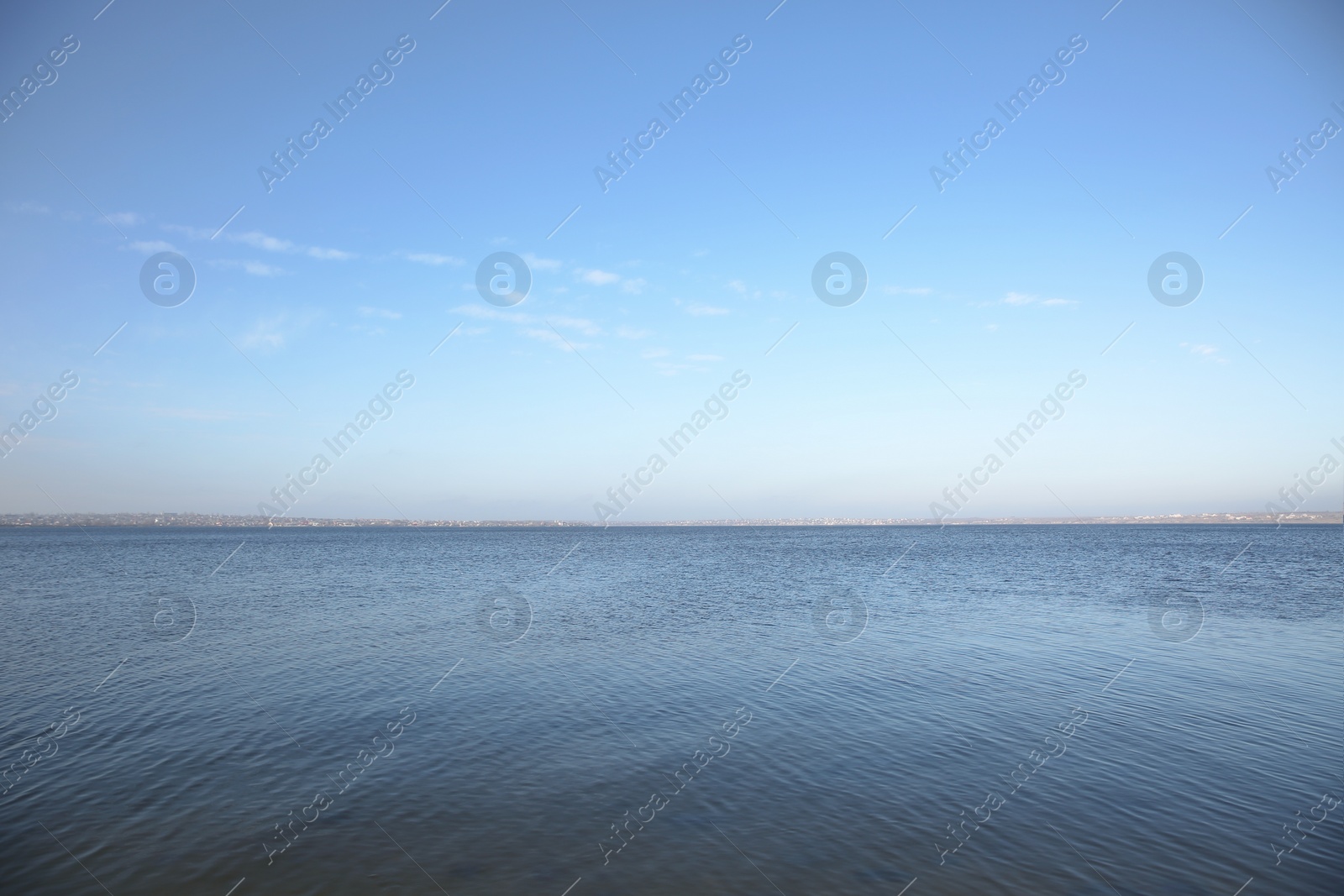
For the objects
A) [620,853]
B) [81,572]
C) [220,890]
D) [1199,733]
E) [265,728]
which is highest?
[81,572]

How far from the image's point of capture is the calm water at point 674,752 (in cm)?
999

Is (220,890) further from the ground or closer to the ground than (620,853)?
further from the ground

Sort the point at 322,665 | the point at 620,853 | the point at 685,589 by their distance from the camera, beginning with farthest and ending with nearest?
the point at 685,589
the point at 322,665
the point at 620,853

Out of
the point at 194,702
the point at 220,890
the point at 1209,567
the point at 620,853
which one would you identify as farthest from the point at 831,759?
the point at 1209,567

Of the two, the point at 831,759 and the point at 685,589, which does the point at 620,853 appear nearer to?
the point at 831,759

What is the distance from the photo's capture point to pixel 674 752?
14688 millimetres

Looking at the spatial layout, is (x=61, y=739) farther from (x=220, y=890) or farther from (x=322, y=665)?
(x=220, y=890)

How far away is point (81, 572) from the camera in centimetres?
5612

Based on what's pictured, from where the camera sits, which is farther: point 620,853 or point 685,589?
point 685,589

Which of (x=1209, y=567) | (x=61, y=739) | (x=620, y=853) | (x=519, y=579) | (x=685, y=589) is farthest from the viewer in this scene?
(x=1209, y=567)

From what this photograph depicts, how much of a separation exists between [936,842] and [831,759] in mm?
3567

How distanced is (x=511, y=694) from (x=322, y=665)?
798 centimetres

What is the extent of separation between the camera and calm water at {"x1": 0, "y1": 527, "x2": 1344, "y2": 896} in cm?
A: 999

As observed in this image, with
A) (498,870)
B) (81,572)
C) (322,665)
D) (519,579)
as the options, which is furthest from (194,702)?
(81,572)
